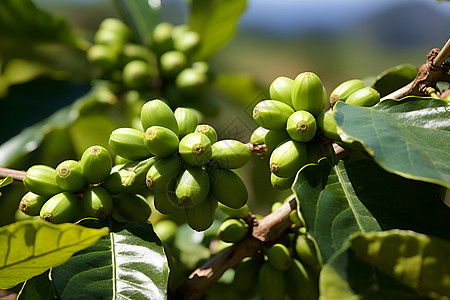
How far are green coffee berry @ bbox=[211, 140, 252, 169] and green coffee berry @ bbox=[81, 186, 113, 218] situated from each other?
31 centimetres

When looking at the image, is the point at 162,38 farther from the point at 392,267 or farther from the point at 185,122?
the point at 392,267

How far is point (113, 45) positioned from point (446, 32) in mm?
1653

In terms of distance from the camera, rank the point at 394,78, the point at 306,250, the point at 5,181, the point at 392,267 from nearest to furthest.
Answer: the point at 392,267, the point at 5,181, the point at 306,250, the point at 394,78

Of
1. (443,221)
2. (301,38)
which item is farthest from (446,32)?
(301,38)

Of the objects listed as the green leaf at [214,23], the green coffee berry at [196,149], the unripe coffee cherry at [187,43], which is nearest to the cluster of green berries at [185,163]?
the green coffee berry at [196,149]

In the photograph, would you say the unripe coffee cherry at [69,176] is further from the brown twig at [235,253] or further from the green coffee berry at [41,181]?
the brown twig at [235,253]

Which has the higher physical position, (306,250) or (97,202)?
(97,202)

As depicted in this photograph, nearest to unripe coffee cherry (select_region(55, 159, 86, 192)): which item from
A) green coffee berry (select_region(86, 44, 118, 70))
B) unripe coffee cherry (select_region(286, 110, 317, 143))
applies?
unripe coffee cherry (select_region(286, 110, 317, 143))

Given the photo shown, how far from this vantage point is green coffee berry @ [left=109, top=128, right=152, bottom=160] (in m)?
1.16

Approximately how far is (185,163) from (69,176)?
1.03 ft

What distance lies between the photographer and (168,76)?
2.31 m

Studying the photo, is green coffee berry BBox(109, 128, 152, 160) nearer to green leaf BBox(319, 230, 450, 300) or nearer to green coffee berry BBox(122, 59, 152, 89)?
green leaf BBox(319, 230, 450, 300)

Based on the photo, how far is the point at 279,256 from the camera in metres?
1.32

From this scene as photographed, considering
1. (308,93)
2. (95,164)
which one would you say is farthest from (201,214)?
(308,93)
